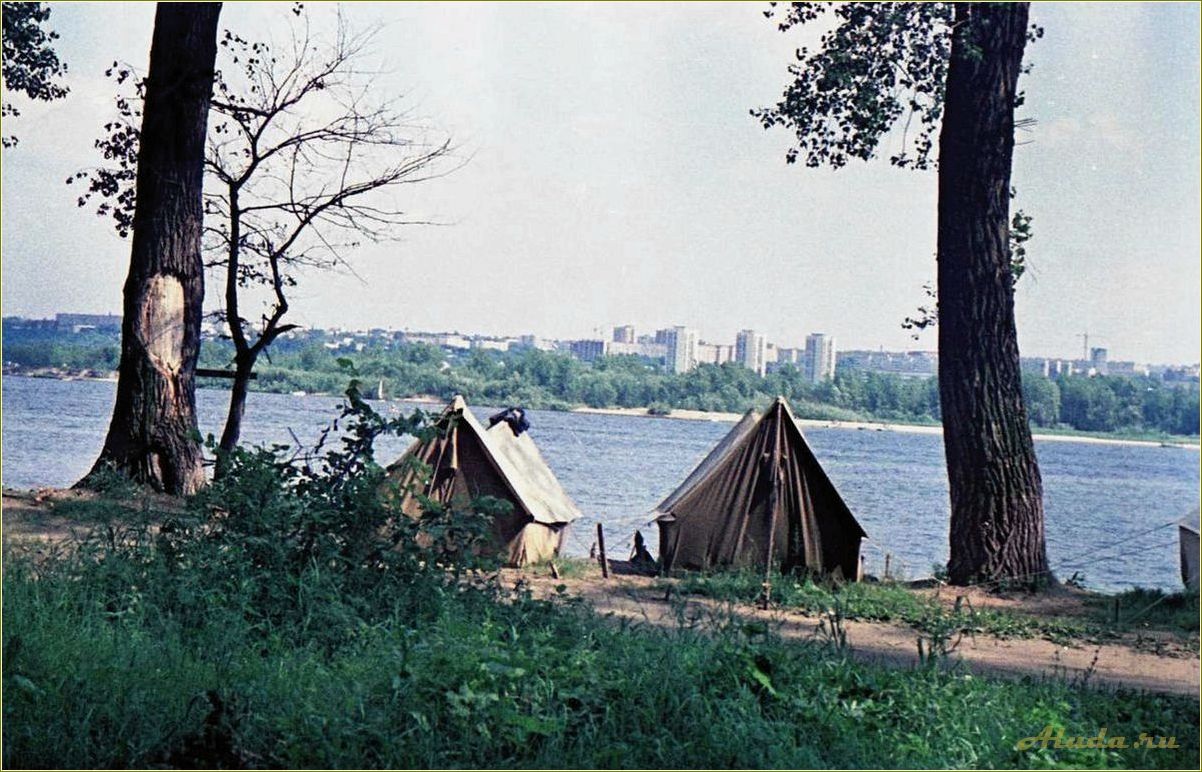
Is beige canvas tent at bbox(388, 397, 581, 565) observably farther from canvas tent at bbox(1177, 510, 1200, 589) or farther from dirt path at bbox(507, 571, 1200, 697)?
canvas tent at bbox(1177, 510, 1200, 589)

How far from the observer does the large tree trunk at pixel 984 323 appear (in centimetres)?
736

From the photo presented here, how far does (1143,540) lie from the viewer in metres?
13.3

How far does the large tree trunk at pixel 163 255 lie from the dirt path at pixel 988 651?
7.04 feet

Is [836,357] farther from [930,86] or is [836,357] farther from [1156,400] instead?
[1156,400]

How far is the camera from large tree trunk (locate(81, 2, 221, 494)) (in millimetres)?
6773

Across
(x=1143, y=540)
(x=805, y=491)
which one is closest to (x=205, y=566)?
(x=805, y=491)

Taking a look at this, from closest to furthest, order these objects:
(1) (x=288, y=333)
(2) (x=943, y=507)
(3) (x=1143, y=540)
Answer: (1) (x=288, y=333), (3) (x=1143, y=540), (2) (x=943, y=507)

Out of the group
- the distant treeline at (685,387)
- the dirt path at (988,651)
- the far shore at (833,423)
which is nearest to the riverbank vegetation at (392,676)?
the dirt path at (988,651)

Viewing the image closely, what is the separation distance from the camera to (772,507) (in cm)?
798

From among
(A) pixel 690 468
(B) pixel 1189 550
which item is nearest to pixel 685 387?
(A) pixel 690 468

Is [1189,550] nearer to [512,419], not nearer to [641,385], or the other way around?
[641,385]

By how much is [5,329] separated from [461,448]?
9.32ft

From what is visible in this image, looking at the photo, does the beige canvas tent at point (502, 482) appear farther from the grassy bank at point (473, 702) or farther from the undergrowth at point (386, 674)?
the grassy bank at point (473, 702)

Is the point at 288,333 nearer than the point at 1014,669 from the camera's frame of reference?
No
